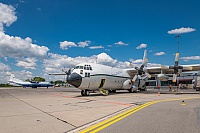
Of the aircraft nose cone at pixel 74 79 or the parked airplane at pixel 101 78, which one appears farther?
the parked airplane at pixel 101 78

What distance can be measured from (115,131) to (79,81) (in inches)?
569

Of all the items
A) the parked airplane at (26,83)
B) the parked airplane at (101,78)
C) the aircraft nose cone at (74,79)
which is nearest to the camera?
the aircraft nose cone at (74,79)

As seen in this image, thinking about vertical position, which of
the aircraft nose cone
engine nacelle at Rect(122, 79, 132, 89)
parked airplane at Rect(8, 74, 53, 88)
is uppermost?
the aircraft nose cone

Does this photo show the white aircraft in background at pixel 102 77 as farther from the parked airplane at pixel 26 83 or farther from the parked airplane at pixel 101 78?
the parked airplane at pixel 26 83

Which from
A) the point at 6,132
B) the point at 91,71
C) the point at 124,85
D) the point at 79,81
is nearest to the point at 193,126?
the point at 6,132

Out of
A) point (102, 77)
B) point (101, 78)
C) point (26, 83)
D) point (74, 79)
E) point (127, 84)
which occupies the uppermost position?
point (102, 77)

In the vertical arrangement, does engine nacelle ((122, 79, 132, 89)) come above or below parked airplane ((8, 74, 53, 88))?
above

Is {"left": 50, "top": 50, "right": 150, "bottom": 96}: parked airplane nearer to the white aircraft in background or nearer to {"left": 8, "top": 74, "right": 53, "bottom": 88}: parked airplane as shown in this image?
the white aircraft in background

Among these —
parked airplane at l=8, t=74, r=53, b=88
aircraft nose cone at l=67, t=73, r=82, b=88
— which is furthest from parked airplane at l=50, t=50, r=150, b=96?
parked airplane at l=8, t=74, r=53, b=88

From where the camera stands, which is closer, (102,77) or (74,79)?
(74,79)

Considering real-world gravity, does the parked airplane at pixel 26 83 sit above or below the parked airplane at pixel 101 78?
below

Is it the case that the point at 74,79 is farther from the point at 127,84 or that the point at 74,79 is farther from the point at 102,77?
the point at 127,84

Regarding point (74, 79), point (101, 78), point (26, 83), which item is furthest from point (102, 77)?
point (26, 83)

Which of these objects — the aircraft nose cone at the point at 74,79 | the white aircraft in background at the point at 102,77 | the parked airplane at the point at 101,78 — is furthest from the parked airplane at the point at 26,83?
the aircraft nose cone at the point at 74,79
